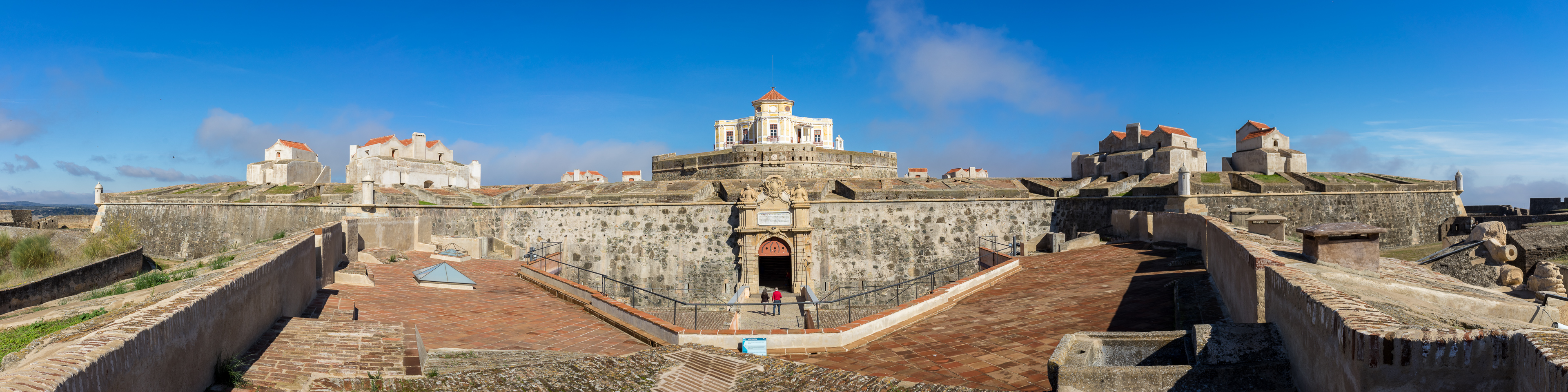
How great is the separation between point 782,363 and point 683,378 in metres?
0.82

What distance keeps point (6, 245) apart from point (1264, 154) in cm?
2869

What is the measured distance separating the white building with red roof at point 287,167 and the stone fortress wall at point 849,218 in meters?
11.7

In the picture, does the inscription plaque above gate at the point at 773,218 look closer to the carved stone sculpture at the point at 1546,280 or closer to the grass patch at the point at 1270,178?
the grass patch at the point at 1270,178

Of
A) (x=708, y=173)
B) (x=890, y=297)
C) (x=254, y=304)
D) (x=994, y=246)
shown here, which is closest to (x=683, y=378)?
(x=254, y=304)

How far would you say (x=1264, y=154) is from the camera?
68.6 feet

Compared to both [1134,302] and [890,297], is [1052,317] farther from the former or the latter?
[890,297]

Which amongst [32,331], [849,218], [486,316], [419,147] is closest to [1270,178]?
[849,218]

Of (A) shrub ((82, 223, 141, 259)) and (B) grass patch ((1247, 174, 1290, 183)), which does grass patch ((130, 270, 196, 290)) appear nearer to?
(A) shrub ((82, 223, 141, 259))

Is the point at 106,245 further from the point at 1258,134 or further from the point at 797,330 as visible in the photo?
the point at 1258,134

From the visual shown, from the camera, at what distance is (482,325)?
25.3 ft

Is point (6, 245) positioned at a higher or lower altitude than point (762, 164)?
lower

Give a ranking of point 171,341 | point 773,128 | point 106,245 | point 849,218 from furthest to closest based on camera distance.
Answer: point 773,128 < point 849,218 < point 106,245 < point 171,341

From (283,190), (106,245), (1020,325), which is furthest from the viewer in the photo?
(283,190)

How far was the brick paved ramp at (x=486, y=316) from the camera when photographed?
709 cm
